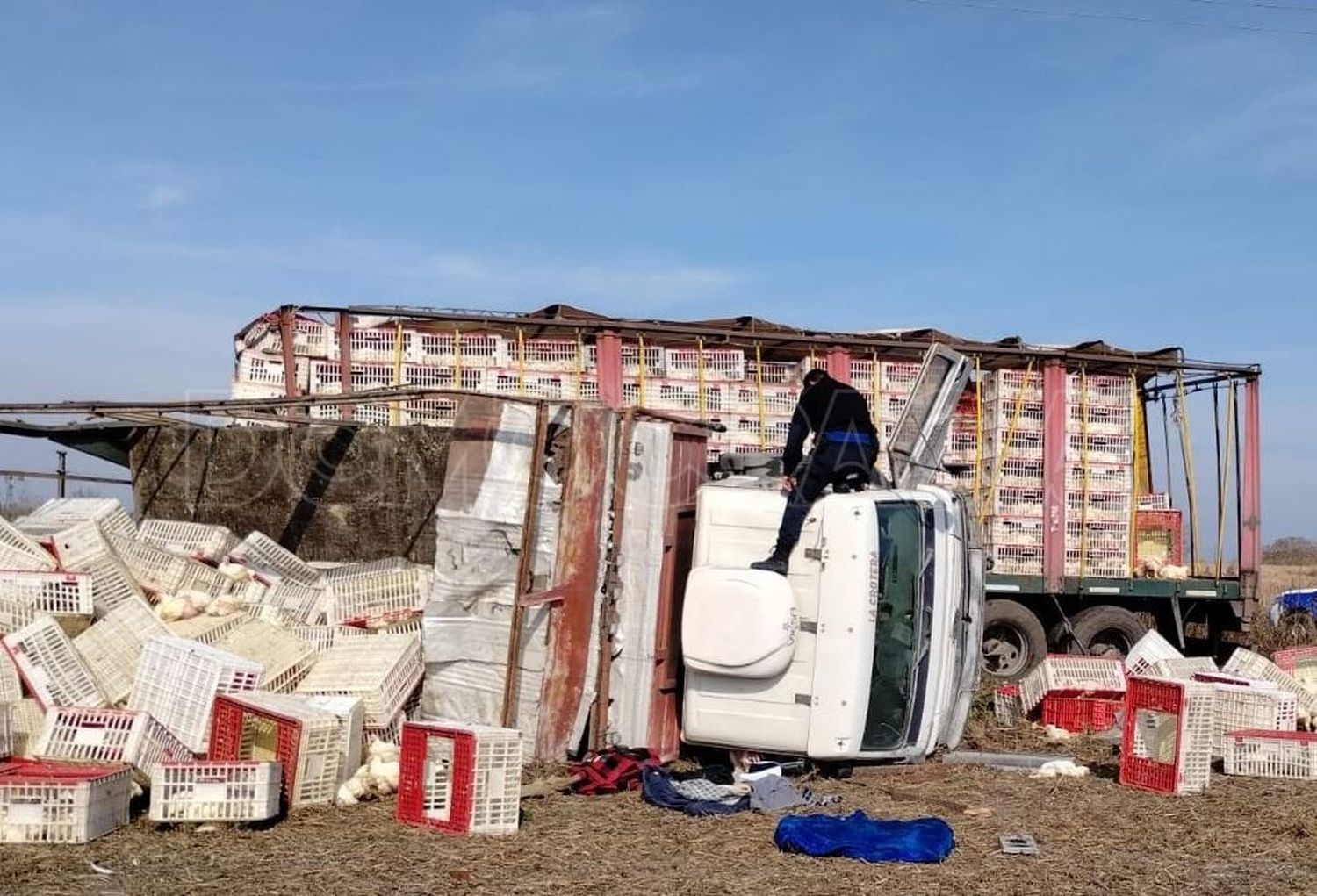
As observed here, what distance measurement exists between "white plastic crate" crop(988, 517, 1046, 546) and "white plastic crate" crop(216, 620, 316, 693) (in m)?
7.08

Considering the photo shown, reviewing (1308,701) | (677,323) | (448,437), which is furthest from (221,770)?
(1308,701)

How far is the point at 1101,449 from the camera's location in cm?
1304

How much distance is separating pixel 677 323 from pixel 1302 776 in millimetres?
6284

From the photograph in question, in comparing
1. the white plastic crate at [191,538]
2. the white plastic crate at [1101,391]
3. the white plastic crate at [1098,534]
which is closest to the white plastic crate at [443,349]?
the white plastic crate at [191,538]

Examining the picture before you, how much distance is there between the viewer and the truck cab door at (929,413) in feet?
31.8

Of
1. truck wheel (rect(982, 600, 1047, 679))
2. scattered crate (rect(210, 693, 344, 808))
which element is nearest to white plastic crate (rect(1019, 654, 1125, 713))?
truck wheel (rect(982, 600, 1047, 679))

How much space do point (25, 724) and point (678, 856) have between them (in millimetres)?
3887

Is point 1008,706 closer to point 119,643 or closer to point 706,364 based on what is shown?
point 706,364

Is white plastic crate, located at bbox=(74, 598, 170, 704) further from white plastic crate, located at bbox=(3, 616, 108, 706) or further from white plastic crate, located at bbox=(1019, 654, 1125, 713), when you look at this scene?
white plastic crate, located at bbox=(1019, 654, 1125, 713)

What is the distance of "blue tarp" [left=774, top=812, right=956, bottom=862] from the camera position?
6188mm

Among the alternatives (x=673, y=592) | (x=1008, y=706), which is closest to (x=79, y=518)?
(x=673, y=592)

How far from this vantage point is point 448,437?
427 inches

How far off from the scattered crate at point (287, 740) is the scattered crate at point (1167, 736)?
4978 mm

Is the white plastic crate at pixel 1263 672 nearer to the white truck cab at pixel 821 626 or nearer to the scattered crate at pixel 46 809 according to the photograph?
the white truck cab at pixel 821 626
